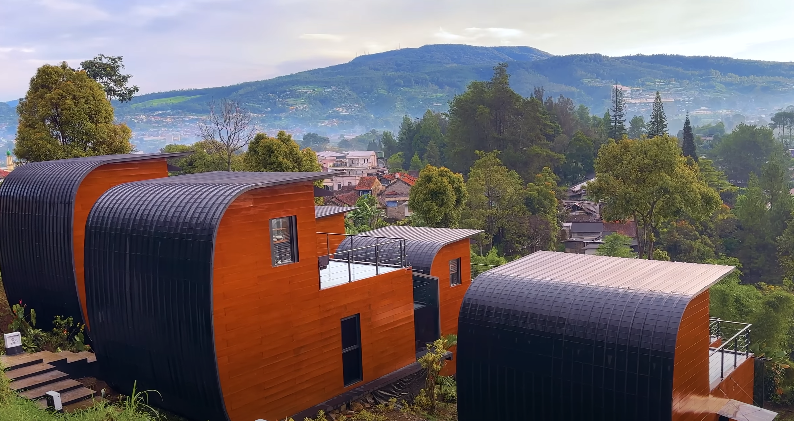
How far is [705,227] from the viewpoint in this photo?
46.1 meters

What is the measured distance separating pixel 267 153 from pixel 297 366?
16.6 metres

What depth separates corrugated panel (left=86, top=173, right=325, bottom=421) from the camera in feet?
32.7

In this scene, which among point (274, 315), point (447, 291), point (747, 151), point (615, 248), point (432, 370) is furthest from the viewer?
point (747, 151)

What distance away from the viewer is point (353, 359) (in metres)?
12.6

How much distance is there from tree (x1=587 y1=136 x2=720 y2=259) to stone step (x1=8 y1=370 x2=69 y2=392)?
23.6 m

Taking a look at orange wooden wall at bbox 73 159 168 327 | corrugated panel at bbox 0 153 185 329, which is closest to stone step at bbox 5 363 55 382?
orange wooden wall at bbox 73 159 168 327

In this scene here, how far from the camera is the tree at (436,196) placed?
2912 cm

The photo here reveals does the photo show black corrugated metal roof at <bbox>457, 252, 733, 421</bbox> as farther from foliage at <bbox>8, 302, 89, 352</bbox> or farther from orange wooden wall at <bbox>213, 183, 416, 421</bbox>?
foliage at <bbox>8, 302, 89, 352</bbox>

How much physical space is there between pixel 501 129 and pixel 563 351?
50.1m

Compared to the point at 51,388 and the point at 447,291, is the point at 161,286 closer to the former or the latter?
the point at 51,388

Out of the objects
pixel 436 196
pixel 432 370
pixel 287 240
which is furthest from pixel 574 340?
pixel 436 196

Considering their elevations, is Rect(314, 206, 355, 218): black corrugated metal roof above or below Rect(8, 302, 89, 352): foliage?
above

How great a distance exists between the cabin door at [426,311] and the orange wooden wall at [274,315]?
3.25m

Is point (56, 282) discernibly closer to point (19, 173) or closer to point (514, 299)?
point (19, 173)
